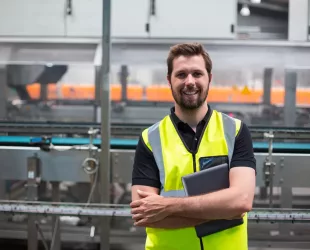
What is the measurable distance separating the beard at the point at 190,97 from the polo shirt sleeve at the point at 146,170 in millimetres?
188

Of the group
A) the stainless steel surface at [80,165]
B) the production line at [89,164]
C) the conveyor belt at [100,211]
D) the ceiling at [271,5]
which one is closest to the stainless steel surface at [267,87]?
the ceiling at [271,5]

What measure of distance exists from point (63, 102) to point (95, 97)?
31 cm

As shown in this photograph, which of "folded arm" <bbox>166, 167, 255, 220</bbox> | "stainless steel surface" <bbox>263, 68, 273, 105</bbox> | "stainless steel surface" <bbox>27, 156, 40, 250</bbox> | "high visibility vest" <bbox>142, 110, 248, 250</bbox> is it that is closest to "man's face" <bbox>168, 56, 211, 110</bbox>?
"high visibility vest" <bbox>142, 110, 248, 250</bbox>

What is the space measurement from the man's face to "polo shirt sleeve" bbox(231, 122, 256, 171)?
17 cm

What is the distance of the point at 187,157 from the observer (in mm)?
1126

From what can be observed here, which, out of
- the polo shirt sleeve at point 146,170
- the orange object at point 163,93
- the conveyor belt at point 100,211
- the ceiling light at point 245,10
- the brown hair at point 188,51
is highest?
the ceiling light at point 245,10

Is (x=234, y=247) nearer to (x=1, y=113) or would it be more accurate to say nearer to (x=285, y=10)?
(x=285, y=10)

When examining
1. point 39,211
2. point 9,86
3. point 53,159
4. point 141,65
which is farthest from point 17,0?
point 39,211

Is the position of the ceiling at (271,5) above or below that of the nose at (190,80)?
above

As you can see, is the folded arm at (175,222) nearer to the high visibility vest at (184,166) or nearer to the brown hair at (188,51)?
the high visibility vest at (184,166)

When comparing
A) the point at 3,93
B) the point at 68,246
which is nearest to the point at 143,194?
the point at 68,246

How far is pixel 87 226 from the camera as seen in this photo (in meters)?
3.08

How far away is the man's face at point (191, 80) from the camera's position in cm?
113

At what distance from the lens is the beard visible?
1.13 metres
